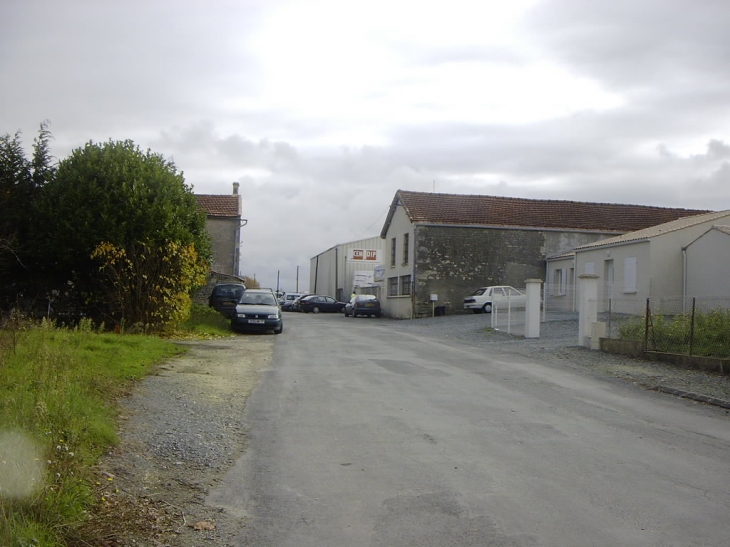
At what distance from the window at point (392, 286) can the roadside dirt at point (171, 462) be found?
2983cm

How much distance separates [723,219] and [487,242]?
1333cm

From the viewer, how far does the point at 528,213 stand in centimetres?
3994

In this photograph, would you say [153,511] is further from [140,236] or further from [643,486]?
[140,236]

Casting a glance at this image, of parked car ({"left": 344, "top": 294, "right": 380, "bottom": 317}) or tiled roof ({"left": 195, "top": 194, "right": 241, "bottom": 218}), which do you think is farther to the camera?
tiled roof ({"left": 195, "top": 194, "right": 241, "bottom": 218})

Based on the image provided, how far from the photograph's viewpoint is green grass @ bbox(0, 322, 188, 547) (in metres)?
4.32

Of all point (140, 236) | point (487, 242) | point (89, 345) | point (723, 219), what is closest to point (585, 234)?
point (487, 242)

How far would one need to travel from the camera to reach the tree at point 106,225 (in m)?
18.4

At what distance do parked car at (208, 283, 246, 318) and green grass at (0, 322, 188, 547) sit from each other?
14608 millimetres

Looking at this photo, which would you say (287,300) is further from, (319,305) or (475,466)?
(475,466)

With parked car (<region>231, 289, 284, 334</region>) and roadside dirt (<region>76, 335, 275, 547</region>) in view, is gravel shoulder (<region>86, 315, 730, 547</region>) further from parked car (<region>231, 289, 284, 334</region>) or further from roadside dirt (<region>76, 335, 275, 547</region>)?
parked car (<region>231, 289, 284, 334</region>)

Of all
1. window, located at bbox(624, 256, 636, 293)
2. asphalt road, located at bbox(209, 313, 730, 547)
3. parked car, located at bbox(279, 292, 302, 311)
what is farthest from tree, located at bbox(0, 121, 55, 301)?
parked car, located at bbox(279, 292, 302, 311)

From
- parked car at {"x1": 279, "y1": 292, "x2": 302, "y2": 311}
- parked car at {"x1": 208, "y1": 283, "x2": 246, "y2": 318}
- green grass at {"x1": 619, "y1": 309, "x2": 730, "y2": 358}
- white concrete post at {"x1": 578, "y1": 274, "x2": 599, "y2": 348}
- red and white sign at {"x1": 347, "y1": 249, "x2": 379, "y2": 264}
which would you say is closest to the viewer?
green grass at {"x1": 619, "y1": 309, "x2": 730, "y2": 358}

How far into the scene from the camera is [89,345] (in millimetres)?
12562

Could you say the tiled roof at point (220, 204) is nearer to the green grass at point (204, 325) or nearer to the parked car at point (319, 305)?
the parked car at point (319, 305)
